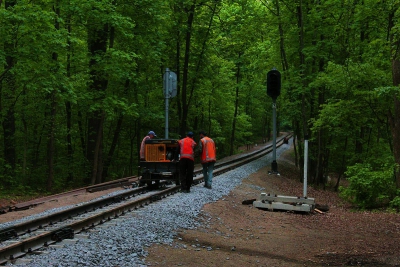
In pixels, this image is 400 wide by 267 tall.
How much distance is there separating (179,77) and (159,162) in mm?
14758

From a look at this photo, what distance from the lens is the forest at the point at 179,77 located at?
1504 centimetres

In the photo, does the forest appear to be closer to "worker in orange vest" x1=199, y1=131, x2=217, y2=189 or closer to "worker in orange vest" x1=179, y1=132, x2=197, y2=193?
"worker in orange vest" x1=199, y1=131, x2=217, y2=189

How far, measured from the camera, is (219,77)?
32406 mm

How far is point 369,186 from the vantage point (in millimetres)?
13961

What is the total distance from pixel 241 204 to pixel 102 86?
421 inches

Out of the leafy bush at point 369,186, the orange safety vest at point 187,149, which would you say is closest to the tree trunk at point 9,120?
the orange safety vest at point 187,149

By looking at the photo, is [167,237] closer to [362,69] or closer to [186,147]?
[186,147]

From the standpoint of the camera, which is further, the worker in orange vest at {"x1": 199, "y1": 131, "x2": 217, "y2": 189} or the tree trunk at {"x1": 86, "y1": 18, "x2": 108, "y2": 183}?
the tree trunk at {"x1": 86, "y1": 18, "x2": 108, "y2": 183}

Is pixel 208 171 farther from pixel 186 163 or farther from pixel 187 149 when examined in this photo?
pixel 187 149

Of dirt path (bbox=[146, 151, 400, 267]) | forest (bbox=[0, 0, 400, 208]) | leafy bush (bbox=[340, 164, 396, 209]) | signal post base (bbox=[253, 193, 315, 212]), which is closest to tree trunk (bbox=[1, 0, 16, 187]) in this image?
forest (bbox=[0, 0, 400, 208])

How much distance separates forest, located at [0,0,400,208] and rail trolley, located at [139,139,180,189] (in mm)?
2994

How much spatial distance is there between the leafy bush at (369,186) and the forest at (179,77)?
4 cm

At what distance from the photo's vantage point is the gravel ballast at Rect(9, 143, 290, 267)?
5.57 metres

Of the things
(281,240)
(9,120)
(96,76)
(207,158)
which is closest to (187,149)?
(207,158)
